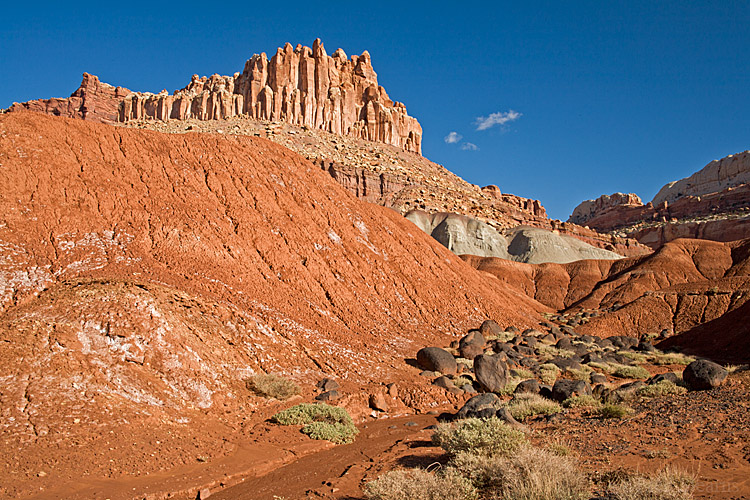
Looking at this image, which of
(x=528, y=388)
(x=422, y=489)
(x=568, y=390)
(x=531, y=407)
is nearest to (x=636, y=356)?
(x=528, y=388)

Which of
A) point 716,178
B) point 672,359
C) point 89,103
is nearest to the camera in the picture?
point 672,359

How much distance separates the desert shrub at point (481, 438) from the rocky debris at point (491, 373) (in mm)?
6350

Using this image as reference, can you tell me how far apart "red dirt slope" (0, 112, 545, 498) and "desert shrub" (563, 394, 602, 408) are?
468cm

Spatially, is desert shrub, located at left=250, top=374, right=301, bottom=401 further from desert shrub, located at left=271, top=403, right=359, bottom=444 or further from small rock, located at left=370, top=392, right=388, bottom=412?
small rock, located at left=370, top=392, right=388, bottom=412

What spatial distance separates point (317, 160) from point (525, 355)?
59815 mm

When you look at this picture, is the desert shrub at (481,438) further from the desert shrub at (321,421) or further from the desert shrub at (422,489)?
the desert shrub at (321,421)

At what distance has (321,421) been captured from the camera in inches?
445

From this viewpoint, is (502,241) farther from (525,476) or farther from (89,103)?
(89,103)

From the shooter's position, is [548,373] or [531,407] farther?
[548,373]

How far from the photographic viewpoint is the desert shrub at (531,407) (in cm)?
1117

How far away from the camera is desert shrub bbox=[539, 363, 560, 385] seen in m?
17.3

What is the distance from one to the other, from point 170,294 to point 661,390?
558 inches

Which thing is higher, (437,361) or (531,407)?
(437,361)

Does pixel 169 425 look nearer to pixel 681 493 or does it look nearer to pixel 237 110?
pixel 681 493
